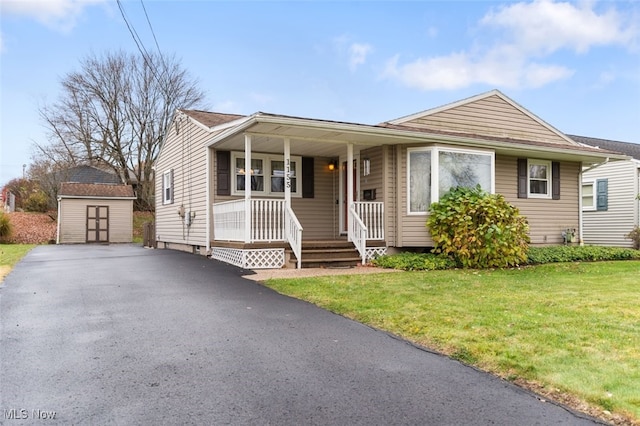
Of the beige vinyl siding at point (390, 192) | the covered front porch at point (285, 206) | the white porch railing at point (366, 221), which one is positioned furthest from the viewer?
the beige vinyl siding at point (390, 192)

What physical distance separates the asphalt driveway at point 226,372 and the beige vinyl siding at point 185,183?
6.56 m

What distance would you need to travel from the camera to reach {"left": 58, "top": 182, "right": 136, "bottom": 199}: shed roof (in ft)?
68.7

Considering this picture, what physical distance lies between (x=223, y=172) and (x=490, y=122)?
7.51 m

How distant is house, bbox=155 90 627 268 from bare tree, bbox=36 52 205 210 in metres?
15.7

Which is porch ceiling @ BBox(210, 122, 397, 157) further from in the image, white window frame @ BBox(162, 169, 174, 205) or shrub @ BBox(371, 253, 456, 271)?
white window frame @ BBox(162, 169, 174, 205)

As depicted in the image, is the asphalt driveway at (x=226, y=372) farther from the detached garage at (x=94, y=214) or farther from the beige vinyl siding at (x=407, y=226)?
the detached garage at (x=94, y=214)

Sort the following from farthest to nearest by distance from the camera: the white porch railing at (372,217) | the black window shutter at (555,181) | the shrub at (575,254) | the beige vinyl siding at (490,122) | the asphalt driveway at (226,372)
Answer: the black window shutter at (555,181) → the beige vinyl siding at (490,122) → the shrub at (575,254) → the white porch railing at (372,217) → the asphalt driveway at (226,372)

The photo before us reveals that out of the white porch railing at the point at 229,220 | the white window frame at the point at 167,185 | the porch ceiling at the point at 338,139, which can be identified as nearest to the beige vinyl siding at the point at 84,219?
the white window frame at the point at 167,185

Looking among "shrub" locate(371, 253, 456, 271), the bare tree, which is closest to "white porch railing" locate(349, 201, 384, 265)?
"shrub" locate(371, 253, 456, 271)

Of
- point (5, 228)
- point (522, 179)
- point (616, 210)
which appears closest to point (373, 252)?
point (522, 179)

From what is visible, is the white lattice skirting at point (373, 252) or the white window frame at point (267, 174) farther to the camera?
the white window frame at point (267, 174)

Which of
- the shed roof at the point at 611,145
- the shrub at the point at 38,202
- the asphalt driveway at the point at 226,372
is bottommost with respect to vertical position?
the asphalt driveway at the point at 226,372

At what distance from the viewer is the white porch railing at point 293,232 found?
31.3 feet

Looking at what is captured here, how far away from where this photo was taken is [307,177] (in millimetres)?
12656
